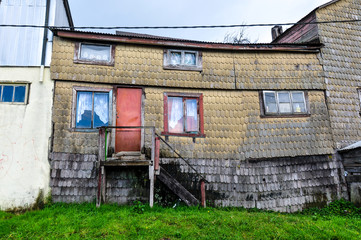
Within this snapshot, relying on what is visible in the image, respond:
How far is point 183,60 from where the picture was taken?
984 cm

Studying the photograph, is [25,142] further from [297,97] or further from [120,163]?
[297,97]

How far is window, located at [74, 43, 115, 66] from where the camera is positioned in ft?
29.5

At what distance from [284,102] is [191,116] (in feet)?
12.8

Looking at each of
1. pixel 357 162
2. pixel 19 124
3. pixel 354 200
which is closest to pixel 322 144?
pixel 357 162

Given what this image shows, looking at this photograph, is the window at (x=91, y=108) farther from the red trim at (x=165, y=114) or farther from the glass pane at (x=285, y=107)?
the glass pane at (x=285, y=107)

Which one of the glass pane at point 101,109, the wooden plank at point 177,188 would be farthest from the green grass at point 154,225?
the glass pane at point 101,109

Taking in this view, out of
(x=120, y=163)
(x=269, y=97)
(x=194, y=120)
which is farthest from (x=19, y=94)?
(x=269, y=97)

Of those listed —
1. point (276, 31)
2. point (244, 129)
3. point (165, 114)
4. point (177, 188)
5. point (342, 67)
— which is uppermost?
point (276, 31)

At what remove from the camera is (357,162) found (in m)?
9.38

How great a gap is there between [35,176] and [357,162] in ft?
37.8

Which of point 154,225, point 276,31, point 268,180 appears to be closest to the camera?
point 154,225

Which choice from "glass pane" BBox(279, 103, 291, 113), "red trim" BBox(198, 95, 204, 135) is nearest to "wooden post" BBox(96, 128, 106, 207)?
"red trim" BBox(198, 95, 204, 135)

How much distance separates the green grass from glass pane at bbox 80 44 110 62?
5.17 metres

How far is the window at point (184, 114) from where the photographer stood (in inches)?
366
